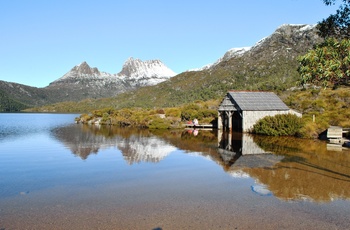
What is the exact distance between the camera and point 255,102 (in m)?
36.9

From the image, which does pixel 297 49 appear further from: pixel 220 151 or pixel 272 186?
pixel 272 186

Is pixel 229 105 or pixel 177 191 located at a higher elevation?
pixel 229 105

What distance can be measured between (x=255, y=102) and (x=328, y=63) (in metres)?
26.8

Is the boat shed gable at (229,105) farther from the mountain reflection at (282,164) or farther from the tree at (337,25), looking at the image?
the tree at (337,25)

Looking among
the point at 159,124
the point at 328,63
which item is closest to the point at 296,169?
the point at 328,63

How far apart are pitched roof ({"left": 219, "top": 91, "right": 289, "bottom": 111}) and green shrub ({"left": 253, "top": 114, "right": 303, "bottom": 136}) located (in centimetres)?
199

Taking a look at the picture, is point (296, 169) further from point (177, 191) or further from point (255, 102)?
point (255, 102)

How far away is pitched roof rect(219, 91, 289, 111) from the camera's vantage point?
119ft

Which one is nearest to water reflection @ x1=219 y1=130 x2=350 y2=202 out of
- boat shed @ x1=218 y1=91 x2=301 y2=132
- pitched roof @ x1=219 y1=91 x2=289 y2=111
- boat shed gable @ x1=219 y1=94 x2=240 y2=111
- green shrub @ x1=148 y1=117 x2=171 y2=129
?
boat shed @ x1=218 y1=91 x2=301 y2=132

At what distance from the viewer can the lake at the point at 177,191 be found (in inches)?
352

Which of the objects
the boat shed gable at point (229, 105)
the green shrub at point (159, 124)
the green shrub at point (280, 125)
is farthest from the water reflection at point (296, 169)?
the green shrub at point (159, 124)

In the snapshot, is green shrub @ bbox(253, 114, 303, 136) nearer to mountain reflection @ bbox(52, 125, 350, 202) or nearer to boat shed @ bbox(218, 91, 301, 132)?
boat shed @ bbox(218, 91, 301, 132)

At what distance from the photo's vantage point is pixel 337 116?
113 feet

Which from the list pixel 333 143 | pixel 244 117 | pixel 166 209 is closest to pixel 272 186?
pixel 166 209
